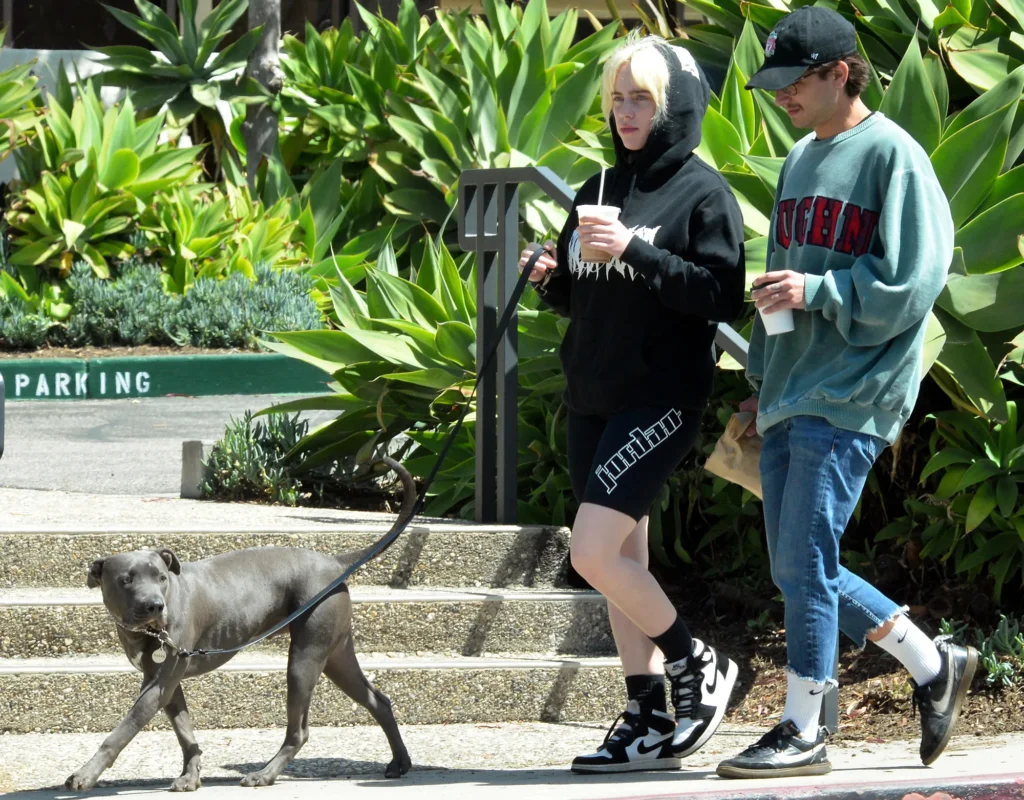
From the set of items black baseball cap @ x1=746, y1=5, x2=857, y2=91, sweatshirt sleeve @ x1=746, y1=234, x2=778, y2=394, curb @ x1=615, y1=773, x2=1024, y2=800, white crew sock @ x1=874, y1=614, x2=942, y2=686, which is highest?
black baseball cap @ x1=746, y1=5, x2=857, y2=91

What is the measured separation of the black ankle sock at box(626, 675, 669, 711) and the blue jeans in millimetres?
429

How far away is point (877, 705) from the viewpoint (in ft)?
15.2

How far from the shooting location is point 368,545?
16.3ft

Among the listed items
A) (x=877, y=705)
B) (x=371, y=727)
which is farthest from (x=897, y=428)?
(x=371, y=727)

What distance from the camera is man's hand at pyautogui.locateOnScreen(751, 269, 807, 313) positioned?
348 cm

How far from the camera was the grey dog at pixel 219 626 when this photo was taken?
143 inches

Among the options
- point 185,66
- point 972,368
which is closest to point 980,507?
point 972,368

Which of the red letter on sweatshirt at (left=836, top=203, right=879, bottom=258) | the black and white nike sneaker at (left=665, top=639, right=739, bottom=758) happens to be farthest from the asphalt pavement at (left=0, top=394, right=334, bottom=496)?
the red letter on sweatshirt at (left=836, top=203, right=879, bottom=258)

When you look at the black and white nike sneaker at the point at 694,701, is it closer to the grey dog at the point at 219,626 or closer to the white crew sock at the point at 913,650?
the white crew sock at the point at 913,650

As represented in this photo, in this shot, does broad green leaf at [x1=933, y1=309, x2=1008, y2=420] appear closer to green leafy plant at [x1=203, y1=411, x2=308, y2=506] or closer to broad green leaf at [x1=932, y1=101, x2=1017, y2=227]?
broad green leaf at [x1=932, y1=101, x2=1017, y2=227]

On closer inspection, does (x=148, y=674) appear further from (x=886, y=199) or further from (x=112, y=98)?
(x=112, y=98)

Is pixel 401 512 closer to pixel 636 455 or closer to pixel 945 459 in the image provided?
pixel 636 455

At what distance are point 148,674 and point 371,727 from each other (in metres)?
0.96

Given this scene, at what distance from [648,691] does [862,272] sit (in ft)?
4.02
